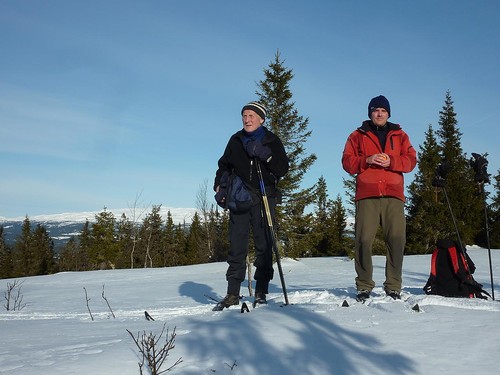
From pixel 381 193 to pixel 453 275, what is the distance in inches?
49.5

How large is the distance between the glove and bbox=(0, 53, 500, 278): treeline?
1037mm

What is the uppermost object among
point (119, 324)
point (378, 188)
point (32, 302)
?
point (378, 188)

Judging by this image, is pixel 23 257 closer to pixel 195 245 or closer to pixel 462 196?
pixel 195 245

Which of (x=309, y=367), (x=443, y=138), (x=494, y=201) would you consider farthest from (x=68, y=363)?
(x=494, y=201)

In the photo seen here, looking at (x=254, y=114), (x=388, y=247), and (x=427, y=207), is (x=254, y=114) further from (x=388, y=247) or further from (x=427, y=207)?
(x=427, y=207)

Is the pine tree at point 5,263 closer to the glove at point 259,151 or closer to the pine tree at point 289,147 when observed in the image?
the pine tree at point 289,147

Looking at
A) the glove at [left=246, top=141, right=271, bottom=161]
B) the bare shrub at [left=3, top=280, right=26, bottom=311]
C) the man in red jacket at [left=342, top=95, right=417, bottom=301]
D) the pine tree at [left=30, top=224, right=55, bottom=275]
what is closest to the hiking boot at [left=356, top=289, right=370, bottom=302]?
the man in red jacket at [left=342, top=95, right=417, bottom=301]

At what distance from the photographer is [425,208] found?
26.9 meters

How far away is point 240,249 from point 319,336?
185 centimetres

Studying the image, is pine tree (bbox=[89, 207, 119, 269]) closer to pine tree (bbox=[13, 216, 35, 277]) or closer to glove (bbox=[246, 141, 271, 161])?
pine tree (bbox=[13, 216, 35, 277])

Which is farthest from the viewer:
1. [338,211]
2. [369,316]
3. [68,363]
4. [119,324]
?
[338,211]

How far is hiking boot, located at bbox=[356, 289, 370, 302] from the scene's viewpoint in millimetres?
3804

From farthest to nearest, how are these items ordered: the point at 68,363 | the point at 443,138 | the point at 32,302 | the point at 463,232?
the point at 443,138 → the point at 463,232 → the point at 32,302 → the point at 68,363

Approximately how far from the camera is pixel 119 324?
3.59 meters
